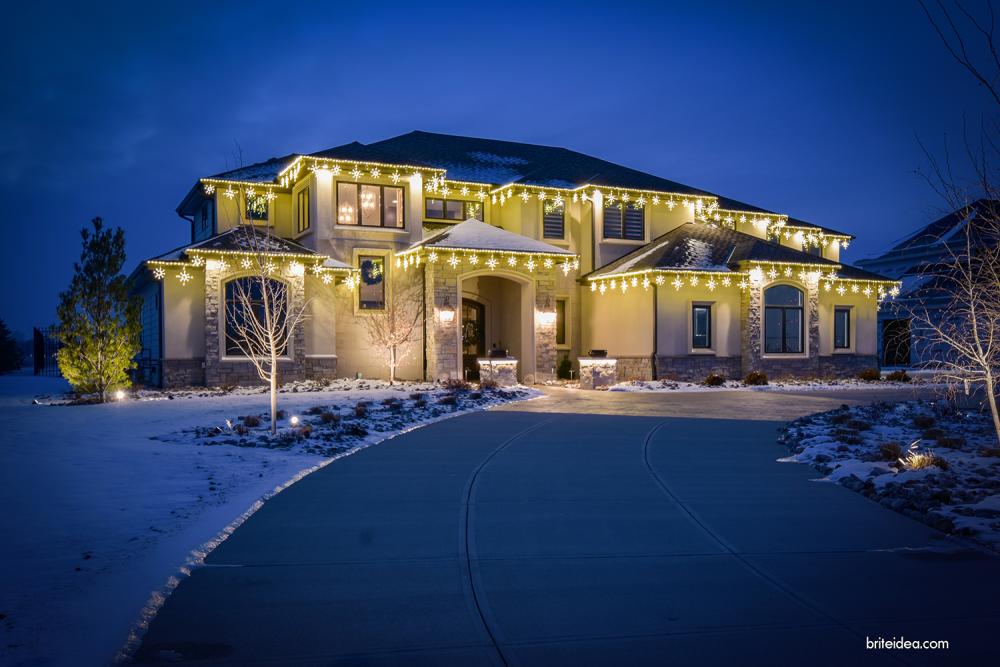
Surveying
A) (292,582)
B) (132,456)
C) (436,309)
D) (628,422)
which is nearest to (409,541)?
(292,582)

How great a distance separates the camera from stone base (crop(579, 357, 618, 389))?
22281mm

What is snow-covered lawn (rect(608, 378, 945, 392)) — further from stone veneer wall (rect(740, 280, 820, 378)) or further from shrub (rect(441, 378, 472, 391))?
shrub (rect(441, 378, 472, 391))

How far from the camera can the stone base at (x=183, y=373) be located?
20.6 meters

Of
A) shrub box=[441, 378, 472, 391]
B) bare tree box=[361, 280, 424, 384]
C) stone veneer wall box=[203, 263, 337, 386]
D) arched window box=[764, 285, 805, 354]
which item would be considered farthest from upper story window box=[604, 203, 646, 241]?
stone veneer wall box=[203, 263, 337, 386]

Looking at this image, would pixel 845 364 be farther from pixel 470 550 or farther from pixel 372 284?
pixel 470 550

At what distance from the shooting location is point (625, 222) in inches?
1059

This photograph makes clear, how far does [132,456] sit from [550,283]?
50.5 feet

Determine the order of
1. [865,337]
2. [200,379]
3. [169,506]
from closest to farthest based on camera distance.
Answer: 1. [169,506]
2. [200,379]
3. [865,337]

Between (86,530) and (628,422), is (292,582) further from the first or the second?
(628,422)

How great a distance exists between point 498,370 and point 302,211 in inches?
322

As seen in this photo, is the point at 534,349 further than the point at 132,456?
Yes

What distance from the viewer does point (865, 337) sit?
27.3 m

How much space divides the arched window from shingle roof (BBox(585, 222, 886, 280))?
1199 mm

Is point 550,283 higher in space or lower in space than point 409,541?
higher
